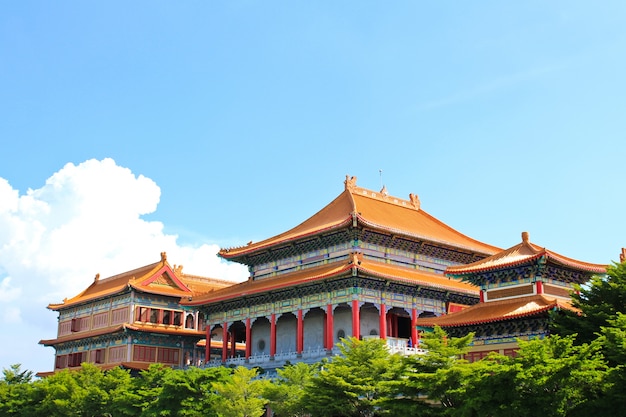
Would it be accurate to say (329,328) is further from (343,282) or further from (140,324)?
(140,324)

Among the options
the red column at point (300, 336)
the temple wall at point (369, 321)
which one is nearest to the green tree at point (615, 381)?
the temple wall at point (369, 321)

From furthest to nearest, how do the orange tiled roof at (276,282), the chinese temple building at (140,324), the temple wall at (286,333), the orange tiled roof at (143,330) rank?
1. the chinese temple building at (140,324)
2. the orange tiled roof at (143,330)
3. the temple wall at (286,333)
4. the orange tiled roof at (276,282)

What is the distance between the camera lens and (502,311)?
3503 cm

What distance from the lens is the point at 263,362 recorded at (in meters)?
49.8

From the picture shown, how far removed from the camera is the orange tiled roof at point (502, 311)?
108 ft

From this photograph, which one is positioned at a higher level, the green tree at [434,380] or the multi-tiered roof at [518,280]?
the multi-tiered roof at [518,280]

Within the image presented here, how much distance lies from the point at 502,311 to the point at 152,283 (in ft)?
129

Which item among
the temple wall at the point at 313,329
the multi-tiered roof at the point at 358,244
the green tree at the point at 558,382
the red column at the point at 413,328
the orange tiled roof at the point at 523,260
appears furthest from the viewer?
the temple wall at the point at 313,329

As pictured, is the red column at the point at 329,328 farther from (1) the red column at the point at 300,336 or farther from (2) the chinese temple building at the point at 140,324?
(2) the chinese temple building at the point at 140,324

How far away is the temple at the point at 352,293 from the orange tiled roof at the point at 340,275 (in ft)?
0.44

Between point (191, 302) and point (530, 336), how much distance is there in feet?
101

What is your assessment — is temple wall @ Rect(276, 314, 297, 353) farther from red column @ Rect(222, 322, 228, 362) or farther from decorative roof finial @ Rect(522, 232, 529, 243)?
decorative roof finial @ Rect(522, 232, 529, 243)

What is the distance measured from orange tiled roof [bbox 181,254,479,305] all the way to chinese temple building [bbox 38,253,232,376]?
830 centimetres

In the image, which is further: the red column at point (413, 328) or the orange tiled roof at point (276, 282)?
the red column at point (413, 328)
